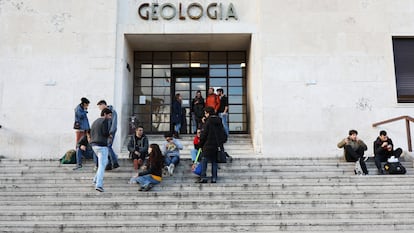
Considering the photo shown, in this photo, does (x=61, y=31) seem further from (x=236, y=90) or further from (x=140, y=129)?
(x=236, y=90)

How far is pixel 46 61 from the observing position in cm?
1248

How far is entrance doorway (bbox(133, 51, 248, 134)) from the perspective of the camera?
47.5 feet

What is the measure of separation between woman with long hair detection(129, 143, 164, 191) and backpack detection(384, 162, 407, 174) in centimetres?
515

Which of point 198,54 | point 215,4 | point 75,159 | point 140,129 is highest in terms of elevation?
point 215,4

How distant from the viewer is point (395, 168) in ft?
30.9

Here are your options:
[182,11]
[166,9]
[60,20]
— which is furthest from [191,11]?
[60,20]

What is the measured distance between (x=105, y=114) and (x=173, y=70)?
6.18m

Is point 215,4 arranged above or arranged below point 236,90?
above

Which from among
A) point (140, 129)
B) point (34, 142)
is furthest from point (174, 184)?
point (34, 142)

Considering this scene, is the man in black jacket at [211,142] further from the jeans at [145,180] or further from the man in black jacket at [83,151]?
the man in black jacket at [83,151]

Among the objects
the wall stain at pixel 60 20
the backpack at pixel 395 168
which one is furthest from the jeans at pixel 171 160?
the wall stain at pixel 60 20

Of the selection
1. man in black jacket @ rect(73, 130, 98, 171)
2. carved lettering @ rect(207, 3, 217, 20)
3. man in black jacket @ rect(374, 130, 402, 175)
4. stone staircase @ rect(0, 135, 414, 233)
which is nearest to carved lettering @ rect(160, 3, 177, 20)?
carved lettering @ rect(207, 3, 217, 20)

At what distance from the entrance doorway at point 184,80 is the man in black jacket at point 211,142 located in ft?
18.4

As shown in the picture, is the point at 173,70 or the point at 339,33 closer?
the point at 339,33
